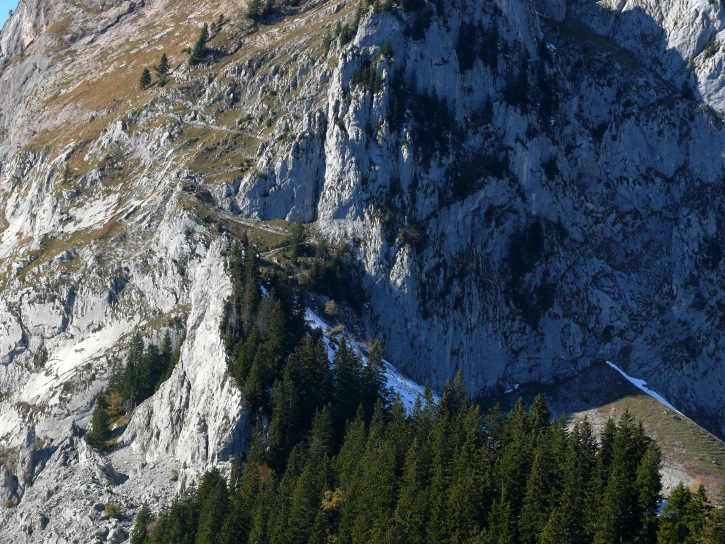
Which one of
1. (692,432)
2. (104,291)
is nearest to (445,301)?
(692,432)

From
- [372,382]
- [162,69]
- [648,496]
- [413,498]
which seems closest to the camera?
[648,496]

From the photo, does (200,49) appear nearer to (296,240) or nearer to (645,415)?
(296,240)

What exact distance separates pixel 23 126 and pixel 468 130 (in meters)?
90.0

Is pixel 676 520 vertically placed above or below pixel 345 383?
below

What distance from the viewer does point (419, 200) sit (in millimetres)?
136125

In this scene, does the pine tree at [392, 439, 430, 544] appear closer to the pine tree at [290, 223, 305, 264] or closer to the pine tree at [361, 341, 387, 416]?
the pine tree at [361, 341, 387, 416]

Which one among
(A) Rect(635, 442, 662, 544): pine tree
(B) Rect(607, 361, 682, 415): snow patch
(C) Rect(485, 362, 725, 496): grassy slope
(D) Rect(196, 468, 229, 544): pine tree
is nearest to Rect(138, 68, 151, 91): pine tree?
(C) Rect(485, 362, 725, 496): grassy slope

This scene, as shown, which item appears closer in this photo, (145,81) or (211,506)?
(211,506)

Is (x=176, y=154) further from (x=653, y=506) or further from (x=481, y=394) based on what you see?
(x=653, y=506)

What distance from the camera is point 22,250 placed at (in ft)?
488

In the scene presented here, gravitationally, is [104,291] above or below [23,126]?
below

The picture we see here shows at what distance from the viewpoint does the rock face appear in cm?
12875

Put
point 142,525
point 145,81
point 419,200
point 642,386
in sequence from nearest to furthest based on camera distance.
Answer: point 142,525
point 419,200
point 642,386
point 145,81

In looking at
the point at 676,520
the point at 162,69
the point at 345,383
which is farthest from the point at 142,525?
the point at 162,69
